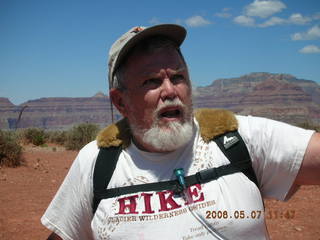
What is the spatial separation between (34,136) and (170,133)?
20.2 metres

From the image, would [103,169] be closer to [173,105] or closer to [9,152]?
[173,105]

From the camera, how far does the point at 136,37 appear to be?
202 cm

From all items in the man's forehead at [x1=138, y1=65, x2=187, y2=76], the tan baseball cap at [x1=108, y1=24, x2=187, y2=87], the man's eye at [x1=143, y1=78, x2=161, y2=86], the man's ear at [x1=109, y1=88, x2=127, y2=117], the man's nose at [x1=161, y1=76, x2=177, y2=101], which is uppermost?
the tan baseball cap at [x1=108, y1=24, x2=187, y2=87]

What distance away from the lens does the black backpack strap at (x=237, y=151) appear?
5.90 ft

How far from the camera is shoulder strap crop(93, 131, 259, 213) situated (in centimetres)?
180

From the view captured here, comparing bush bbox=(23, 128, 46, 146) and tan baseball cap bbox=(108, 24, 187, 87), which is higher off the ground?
tan baseball cap bbox=(108, 24, 187, 87)

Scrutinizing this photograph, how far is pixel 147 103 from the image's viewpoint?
2.08 meters

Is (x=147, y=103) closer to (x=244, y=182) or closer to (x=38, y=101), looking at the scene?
(x=244, y=182)

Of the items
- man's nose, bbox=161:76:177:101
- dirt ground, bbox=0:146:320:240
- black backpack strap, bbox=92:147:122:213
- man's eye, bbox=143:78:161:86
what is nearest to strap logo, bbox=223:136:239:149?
man's nose, bbox=161:76:177:101

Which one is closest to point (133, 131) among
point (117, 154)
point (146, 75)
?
point (117, 154)

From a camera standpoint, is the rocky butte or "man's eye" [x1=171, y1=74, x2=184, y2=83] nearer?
"man's eye" [x1=171, y1=74, x2=184, y2=83]

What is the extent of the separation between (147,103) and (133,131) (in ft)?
0.67
